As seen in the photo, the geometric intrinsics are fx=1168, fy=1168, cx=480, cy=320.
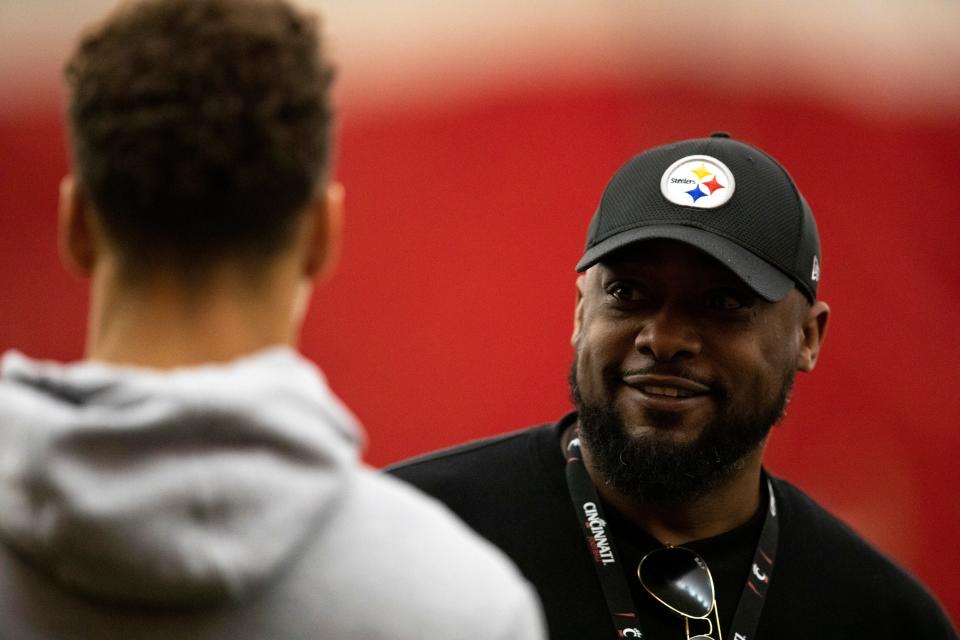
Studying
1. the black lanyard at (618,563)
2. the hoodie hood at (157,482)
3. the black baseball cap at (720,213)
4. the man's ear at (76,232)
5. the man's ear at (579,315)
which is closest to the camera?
the hoodie hood at (157,482)

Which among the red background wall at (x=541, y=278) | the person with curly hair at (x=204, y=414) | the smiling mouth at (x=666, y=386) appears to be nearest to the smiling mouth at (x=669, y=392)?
the smiling mouth at (x=666, y=386)

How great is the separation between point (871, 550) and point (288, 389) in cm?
128

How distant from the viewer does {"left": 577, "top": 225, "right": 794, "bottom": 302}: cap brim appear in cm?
168

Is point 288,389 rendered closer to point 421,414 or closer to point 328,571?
point 328,571

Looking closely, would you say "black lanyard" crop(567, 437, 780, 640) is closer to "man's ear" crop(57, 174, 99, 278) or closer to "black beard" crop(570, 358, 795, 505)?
"black beard" crop(570, 358, 795, 505)

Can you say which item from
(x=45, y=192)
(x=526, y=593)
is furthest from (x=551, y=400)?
(x=526, y=593)

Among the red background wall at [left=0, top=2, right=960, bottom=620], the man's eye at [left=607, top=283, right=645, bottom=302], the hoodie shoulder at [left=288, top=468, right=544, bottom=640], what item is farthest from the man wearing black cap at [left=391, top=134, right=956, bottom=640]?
the red background wall at [left=0, top=2, right=960, bottom=620]

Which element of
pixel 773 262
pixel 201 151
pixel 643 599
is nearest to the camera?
pixel 201 151

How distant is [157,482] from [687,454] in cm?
111

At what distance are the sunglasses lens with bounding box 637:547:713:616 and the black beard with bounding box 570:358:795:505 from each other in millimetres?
93

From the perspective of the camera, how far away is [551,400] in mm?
4488

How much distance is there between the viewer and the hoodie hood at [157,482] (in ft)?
2.51

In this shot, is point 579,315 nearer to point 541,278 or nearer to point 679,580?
point 679,580

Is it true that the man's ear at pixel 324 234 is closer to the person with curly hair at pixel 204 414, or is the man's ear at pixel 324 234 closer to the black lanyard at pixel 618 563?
the person with curly hair at pixel 204 414
